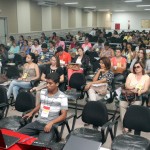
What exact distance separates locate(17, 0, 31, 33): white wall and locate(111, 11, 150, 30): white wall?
15177mm

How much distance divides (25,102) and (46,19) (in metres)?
11.7

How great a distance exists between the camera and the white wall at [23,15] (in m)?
12.0

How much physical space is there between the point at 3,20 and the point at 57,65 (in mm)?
7267

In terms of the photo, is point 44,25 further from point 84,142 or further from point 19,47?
point 84,142

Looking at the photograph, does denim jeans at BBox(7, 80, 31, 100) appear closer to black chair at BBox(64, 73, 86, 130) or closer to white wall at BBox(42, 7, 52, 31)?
black chair at BBox(64, 73, 86, 130)

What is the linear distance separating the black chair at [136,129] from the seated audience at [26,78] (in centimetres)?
268

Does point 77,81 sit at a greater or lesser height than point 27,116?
greater

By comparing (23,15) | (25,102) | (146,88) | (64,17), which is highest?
(64,17)

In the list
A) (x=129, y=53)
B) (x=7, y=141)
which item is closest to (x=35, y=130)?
(x=7, y=141)

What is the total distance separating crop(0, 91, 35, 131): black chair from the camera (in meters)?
3.27

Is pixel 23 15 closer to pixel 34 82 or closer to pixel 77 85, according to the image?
pixel 34 82

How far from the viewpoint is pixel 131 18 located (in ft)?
83.3

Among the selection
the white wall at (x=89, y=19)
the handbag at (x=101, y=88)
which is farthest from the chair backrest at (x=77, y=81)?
the white wall at (x=89, y=19)

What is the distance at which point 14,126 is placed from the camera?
3273 millimetres
